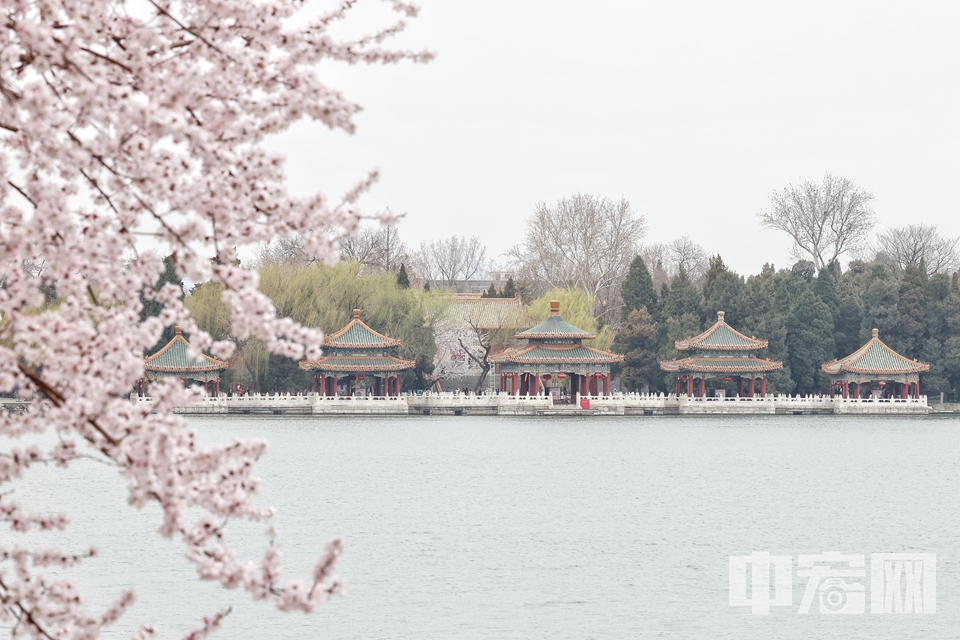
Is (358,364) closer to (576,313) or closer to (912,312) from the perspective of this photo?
(576,313)

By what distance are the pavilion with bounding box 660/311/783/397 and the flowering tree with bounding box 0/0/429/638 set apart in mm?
52724

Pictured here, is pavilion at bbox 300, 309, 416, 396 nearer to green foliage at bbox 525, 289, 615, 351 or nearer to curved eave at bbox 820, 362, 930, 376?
green foliage at bbox 525, 289, 615, 351

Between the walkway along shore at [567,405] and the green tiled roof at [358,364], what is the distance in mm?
1213

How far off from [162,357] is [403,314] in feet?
35.5

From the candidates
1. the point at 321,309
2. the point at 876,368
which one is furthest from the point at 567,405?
the point at 876,368

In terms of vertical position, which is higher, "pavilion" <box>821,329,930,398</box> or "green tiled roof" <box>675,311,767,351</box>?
"green tiled roof" <box>675,311,767,351</box>

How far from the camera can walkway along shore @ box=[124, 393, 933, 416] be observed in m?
57.9

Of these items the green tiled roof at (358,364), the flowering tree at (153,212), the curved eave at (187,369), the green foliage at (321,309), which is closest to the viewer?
the flowering tree at (153,212)

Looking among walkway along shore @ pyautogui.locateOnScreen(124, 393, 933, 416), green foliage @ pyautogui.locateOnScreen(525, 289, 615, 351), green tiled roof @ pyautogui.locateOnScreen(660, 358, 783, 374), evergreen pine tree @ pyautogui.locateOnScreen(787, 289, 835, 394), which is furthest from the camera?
green foliage @ pyautogui.locateOnScreen(525, 289, 615, 351)

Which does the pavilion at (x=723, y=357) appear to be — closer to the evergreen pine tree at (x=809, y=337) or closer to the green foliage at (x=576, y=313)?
the evergreen pine tree at (x=809, y=337)

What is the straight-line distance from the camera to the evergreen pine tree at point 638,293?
6394cm

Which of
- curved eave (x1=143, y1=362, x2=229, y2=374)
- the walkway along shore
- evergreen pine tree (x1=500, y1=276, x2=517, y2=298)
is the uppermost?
evergreen pine tree (x1=500, y1=276, x2=517, y2=298)
